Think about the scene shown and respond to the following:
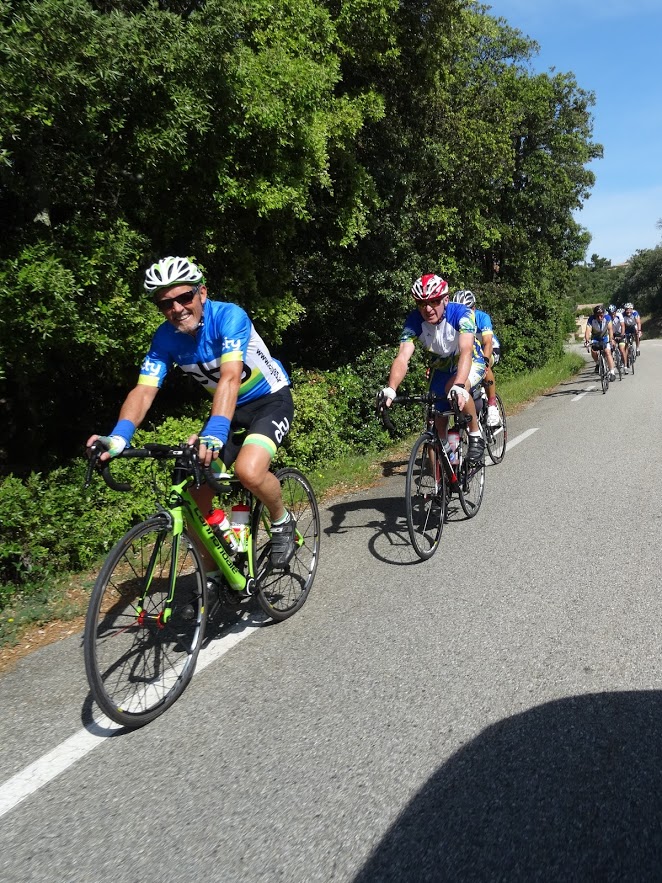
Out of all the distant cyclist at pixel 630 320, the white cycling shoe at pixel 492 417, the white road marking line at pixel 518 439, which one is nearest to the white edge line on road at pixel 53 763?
the white cycling shoe at pixel 492 417

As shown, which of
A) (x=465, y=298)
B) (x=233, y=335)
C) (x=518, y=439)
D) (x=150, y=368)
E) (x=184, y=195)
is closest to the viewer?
(x=233, y=335)

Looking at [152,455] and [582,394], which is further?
[582,394]

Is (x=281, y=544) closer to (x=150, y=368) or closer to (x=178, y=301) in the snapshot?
(x=150, y=368)

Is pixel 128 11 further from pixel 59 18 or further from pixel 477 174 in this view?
pixel 477 174

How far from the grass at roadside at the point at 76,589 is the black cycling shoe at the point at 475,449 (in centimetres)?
205

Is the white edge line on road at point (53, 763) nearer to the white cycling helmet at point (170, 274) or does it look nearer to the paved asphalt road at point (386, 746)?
the paved asphalt road at point (386, 746)

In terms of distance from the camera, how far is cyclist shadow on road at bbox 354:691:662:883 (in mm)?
2314

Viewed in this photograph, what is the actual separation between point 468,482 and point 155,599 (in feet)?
12.5

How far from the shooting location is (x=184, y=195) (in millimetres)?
9445

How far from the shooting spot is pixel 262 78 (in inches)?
338

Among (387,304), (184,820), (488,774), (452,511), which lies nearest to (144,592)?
(184,820)

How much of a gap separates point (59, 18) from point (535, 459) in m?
7.08

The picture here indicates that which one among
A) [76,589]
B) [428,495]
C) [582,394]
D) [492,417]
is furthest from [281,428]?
[582,394]

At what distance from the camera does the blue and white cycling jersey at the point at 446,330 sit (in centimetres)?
624
